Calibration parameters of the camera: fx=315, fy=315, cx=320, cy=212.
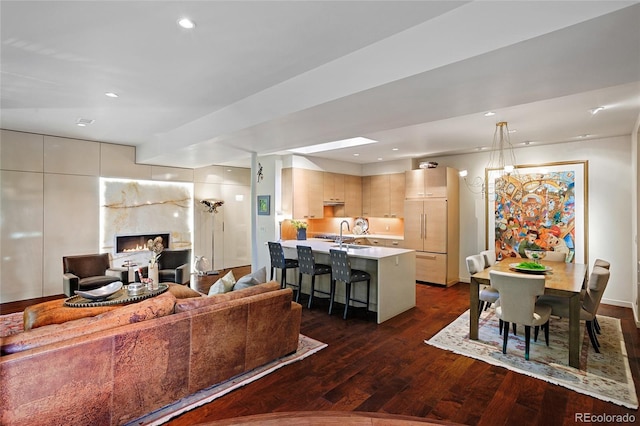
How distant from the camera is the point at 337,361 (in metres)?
3.23

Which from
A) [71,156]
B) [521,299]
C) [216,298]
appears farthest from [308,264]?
[71,156]

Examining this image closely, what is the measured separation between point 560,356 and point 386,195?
4872 mm

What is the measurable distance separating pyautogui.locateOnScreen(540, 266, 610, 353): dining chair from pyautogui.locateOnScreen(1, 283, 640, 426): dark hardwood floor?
0.46 m

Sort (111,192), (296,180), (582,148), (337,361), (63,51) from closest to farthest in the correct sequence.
→ (63,51), (337,361), (582,148), (111,192), (296,180)

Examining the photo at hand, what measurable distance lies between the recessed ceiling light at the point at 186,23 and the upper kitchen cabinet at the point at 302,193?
4.52 meters

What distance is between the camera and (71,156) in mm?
5832

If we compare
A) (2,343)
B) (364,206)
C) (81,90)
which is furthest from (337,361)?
(364,206)

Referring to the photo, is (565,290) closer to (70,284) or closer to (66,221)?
(70,284)

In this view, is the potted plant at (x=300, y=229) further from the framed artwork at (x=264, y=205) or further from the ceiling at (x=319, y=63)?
the ceiling at (x=319, y=63)

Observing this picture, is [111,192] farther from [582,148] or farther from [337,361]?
[582,148]

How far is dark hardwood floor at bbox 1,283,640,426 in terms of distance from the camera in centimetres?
244

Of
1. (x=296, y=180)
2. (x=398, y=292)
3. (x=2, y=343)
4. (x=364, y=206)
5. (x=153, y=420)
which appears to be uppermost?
(x=296, y=180)

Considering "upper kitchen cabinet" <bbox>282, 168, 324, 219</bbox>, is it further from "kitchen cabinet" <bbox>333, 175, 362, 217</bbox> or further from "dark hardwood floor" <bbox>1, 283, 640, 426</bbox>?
"dark hardwood floor" <bbox>1, 283, 640, 426</bbox>

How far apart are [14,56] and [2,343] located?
232 cm
